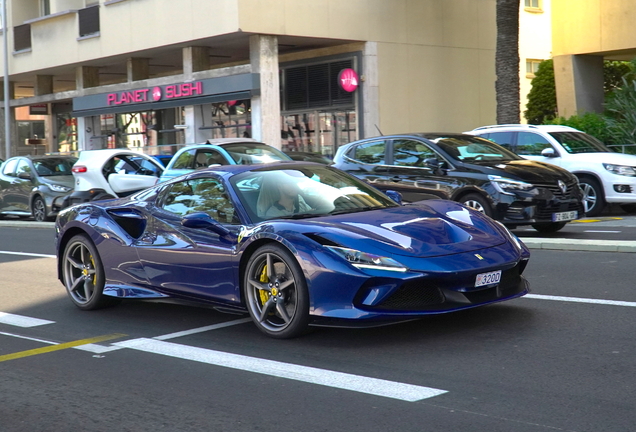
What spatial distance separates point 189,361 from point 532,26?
3227 centimetres

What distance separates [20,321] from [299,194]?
2795 mm

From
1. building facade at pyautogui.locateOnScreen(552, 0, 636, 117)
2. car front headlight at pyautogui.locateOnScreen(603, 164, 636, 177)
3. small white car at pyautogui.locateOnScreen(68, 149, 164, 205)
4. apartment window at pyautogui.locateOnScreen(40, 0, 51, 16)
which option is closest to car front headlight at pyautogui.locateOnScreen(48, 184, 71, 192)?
small white car at pyautogui.locateOnScreen(68, 149, 164, 205)

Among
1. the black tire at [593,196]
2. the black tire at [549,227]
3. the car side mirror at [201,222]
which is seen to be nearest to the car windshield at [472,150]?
the black tire at [549,227]

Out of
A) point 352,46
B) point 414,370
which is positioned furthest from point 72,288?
point 352,46

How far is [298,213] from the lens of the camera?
6859 millimetres

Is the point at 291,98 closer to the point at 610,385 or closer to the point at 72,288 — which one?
the point at 72,288

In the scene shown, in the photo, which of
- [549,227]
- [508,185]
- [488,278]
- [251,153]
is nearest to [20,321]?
[488,278]

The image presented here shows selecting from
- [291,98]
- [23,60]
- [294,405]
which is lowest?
[294,405]

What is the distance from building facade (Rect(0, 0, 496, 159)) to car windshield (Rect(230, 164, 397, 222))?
1956cm

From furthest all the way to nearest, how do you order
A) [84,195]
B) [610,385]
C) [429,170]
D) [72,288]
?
[84,195] → [429,170] → [72,288] → [610,385]

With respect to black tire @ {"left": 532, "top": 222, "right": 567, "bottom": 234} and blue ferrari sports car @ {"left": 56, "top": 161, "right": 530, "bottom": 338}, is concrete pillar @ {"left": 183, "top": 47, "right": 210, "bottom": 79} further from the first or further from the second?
blue ferrari sports car @ {"left": 56, "top": 161, "right": 530, "bottom": 338}

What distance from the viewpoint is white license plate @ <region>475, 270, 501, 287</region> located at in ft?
20.1

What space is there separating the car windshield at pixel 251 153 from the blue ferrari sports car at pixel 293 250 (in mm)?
8437

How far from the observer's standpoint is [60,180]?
21391mm
